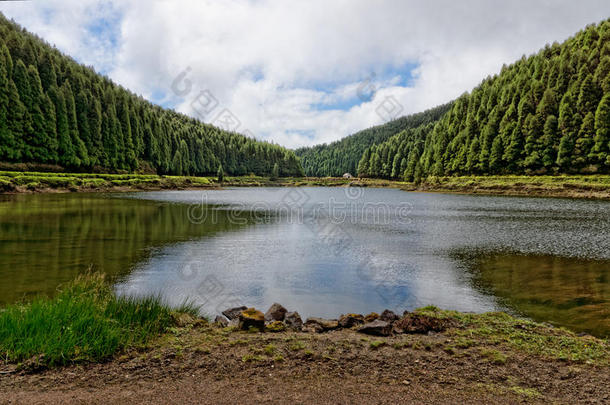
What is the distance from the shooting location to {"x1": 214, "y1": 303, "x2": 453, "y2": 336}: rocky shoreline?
8312mm

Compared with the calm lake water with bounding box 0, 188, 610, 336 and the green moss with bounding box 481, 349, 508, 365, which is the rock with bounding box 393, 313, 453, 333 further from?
the calm lake water with bounding box 0, 188, 610, 336

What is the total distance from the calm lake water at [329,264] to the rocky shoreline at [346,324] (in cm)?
176

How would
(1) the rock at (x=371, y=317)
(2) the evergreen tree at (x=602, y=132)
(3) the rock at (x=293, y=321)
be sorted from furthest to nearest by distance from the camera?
(2) the evergreen tree at (x=602, y=132) < (1) the rock at (x=371, y=317) < (3) the rock at (x=293, y=321)

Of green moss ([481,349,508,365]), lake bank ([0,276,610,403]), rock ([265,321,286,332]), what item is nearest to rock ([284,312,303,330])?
rock ([265,321,286,332])

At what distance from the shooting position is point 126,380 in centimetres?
559

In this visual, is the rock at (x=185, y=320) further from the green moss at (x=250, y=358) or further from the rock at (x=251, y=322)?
the green moss at (x=250, y=358)

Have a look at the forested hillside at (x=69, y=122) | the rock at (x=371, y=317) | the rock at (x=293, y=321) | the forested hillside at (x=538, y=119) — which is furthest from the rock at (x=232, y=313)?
the forested hillside at (x=538, y=119)

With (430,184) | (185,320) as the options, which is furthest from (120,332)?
(430,184)

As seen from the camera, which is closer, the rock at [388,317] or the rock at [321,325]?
the rock at [321,325]

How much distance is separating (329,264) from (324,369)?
1096 cm

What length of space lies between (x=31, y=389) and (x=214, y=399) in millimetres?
2757

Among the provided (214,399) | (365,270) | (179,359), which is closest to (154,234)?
(365,270)

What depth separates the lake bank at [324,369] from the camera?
17.0 ft

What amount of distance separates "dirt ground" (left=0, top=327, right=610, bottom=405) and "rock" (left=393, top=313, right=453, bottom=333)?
0.87 meters
